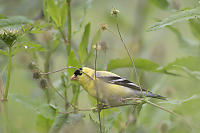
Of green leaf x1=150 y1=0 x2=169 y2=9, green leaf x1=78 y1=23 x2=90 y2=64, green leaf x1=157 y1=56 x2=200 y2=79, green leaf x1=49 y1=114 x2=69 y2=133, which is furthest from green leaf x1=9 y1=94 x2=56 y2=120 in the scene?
green leaf x1=150 y1=0 x2=169 y2=9

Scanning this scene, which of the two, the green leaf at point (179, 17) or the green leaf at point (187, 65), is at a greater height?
the green leaf at point (179, 17)

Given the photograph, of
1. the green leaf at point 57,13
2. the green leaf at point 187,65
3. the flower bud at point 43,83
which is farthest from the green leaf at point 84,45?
the green leaf at point 187,65

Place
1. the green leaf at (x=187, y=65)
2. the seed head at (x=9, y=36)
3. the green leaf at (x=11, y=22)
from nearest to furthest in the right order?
the seed head at (x=9, y=36)
the green leaf at (x=11, y=22)
the green leaf at (x=187, y=65)

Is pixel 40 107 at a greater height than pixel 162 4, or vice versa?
pixel 162 4

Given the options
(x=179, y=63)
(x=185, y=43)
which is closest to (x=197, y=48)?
(x=185, y=43)

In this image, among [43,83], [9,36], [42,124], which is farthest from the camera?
[42,124]

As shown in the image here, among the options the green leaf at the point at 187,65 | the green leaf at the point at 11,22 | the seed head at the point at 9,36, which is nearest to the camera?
the seed head at the point at 9,36

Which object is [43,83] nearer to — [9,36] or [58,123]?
[58,123]

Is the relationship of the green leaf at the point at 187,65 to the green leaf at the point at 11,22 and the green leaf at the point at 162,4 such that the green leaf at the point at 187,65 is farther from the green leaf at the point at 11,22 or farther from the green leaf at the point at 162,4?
the green leaf at the point at 11,22

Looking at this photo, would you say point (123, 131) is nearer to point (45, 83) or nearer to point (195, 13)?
point (45, 83)

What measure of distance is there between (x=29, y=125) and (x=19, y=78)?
1.36 metres

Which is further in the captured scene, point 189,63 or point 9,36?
point 189,63

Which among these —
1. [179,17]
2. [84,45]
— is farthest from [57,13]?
[179,17]

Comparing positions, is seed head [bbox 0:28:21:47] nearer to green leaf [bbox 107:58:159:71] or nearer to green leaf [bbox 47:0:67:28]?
green leaf [bbox 47:0:67:28]
